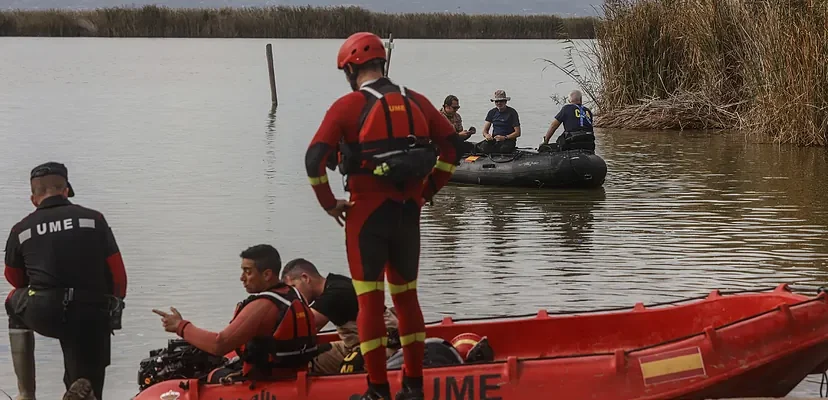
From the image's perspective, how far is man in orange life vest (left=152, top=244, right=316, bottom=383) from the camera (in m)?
6.34

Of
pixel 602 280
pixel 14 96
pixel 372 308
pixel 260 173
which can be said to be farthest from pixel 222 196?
pixel 14 96

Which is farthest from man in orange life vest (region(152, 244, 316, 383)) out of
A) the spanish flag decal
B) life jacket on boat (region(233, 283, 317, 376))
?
the spanish flag decal

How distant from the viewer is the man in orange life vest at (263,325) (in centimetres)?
634

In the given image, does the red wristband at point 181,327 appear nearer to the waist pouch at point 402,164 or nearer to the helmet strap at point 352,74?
the waist pouch at point 402,164

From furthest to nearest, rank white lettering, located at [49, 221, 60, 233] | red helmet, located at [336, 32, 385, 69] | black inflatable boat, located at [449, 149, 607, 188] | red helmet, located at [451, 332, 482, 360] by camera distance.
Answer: black inflatable boat, located at [449, 149, 607, 188] < red helmet, located at [451, 332, 482, 360] < white lettering, located at [49, 221, 60, 233] < red helmet, located at [336, 32, 385, 69]

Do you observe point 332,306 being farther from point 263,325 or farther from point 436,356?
point 263,325

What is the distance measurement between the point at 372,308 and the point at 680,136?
62.1ft

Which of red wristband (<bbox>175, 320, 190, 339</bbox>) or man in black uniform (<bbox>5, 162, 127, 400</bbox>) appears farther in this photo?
man in black uniform (<bbox>5, 162, 127, 400</bbox>)

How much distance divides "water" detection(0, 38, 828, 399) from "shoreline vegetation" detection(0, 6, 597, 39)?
69.6 ft

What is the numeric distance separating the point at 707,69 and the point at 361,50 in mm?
18612

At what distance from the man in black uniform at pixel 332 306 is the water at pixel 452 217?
1618mm

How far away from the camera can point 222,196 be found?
16.9 meters

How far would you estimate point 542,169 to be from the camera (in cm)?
1644

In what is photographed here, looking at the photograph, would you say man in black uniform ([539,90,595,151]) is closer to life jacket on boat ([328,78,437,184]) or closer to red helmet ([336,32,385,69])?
red helmet ([336,32,385,69])
